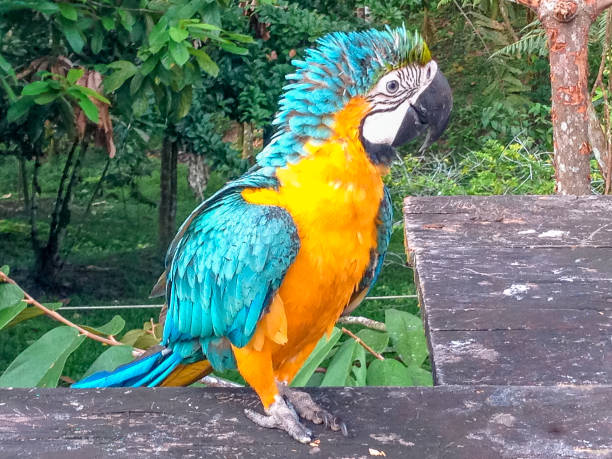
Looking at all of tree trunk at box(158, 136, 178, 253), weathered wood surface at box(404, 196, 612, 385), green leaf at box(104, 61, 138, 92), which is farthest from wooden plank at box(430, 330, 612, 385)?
tree trunk at box(158, 136, 178, 253)

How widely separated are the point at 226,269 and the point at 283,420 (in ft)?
0.86

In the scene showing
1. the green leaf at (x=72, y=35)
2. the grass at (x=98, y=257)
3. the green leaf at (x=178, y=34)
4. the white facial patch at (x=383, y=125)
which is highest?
the green leaf at (x=72, y=35)

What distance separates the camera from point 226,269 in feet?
3.76

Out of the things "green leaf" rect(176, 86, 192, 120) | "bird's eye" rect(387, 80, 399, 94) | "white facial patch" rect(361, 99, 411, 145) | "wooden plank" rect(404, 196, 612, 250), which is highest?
"green leaf" rect(176, 86, 192, 120)

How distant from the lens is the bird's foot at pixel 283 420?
949 mm

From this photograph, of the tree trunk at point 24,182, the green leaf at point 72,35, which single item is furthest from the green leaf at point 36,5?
the tree trunk at point 24,182

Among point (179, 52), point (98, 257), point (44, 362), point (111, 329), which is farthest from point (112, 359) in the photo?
point (98, 257)

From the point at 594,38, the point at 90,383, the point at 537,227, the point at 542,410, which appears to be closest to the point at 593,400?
the point at 542,410

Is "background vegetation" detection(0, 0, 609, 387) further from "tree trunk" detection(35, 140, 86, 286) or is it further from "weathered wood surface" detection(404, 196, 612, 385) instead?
"weathered wood surface" detection(404, 196, 612, 385)

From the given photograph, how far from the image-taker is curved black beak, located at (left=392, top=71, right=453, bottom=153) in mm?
1161

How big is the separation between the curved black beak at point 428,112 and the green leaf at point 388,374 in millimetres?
473

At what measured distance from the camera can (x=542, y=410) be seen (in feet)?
2.99

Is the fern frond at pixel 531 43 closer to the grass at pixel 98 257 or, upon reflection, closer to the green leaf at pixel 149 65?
the grass at pixel 98 257

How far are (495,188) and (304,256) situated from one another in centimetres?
256
